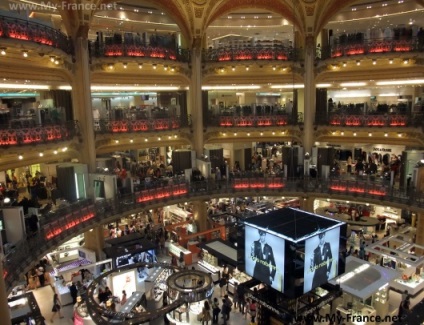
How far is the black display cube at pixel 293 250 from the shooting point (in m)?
9.98

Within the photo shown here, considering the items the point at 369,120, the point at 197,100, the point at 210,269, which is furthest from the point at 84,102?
the point at 369,120

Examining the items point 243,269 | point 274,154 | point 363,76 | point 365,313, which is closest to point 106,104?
point 274,154

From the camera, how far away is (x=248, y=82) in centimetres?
2558

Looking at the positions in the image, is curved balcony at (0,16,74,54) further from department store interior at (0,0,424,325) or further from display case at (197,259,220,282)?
display case at (197,259,220,282)

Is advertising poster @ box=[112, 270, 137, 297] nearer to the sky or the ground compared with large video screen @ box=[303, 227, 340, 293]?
nearer to the ground

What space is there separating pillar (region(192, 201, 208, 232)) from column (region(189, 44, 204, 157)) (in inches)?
129

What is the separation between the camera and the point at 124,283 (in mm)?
16016

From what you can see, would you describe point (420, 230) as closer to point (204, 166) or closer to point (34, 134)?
point (204, 166)

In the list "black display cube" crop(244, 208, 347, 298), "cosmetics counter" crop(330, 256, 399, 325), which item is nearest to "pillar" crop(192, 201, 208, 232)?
"cosmetics counter" crop(330, 256, 399, 325)

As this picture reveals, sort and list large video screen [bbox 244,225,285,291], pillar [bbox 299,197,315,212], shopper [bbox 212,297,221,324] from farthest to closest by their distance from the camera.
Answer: pillar [bbox 299,197,315,212] → shopper [bbox 212,297,221,324] → large video screen [bbox 244,225,285,291]

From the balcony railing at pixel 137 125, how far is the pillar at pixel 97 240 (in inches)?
213

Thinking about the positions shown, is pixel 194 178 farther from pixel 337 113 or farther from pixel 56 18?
pixel 56 18

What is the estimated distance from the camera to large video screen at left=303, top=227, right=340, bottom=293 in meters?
10.1

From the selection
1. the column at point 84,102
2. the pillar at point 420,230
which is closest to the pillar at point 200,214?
the column at point 84,102
